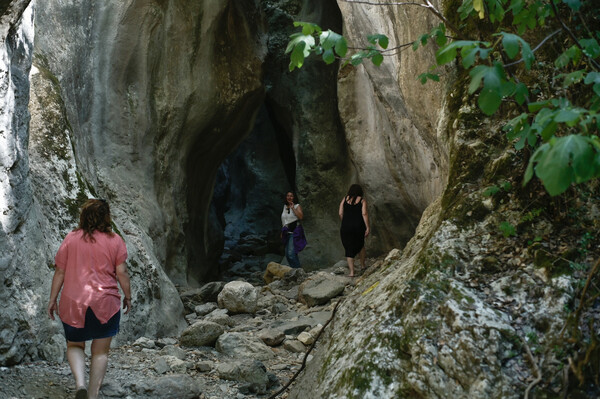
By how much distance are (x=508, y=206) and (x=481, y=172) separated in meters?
0.44

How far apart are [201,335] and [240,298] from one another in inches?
71.5

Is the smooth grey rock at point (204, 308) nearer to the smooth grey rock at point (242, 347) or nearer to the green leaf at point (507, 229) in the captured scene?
the smooth grey rock at point (242, 347)

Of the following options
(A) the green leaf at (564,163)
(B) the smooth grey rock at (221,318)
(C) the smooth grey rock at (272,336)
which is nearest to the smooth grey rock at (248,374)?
(C) the smooth grey rock at (272,336)

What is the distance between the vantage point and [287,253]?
445 inches

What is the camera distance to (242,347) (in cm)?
614

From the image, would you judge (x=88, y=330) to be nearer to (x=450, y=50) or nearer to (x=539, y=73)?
(x=450, y=50)

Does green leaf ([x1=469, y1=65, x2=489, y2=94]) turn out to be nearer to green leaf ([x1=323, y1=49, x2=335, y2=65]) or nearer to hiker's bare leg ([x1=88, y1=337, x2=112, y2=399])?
green leaf ([x1=323, y1=49, x2=335, y2=65])

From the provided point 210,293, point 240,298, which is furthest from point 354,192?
point 210,293

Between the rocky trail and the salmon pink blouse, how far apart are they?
2.27ft

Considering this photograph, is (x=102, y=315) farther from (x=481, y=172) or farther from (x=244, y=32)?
(x=244, y=32)

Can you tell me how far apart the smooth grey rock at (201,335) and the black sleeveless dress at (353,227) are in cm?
356

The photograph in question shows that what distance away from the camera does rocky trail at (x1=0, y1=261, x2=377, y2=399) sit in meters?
4.71

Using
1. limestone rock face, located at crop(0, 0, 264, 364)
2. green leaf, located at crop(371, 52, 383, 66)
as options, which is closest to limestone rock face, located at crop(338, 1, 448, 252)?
green leaf, located at crop(371, 52, 383, 66)

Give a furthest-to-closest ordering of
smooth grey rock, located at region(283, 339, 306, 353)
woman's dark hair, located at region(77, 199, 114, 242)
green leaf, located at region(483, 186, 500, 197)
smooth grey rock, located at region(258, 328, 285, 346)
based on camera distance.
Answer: smooth grey rock, located at region(258, 328, 285, 346)
smooth grey rock, located at region(283, 339, 306, 353)
woman's dark hair, located at region(77, 199, 114, 242)
green leaf, located at region(483, 186, 500, 197)
